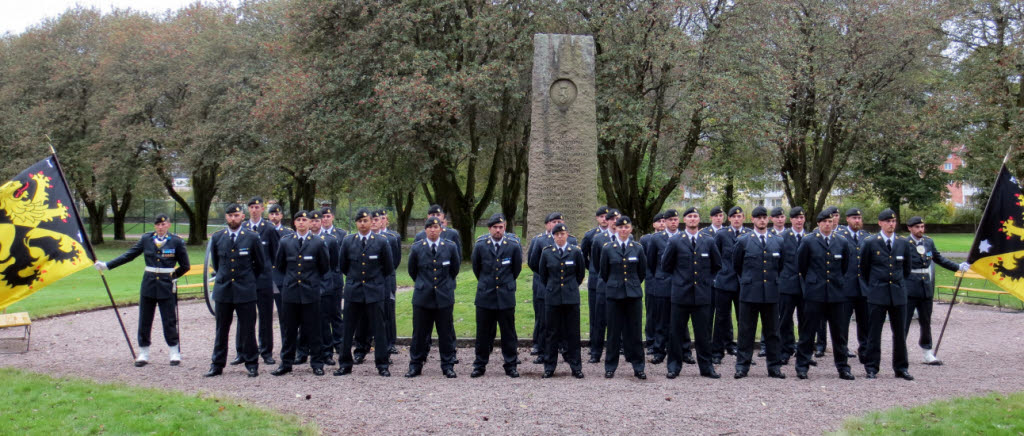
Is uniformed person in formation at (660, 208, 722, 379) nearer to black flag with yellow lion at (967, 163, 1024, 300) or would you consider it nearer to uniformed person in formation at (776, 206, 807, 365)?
uniformed person in formation at (776, 206, 807, 365)

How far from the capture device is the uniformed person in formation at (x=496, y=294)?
8.51 meters

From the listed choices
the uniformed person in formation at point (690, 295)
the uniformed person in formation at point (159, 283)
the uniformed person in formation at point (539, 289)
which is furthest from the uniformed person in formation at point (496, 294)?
the uniformed person in formation at point (159, 283)

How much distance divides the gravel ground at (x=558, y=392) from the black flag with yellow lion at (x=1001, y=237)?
3.82 ft

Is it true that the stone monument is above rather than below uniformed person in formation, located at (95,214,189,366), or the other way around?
above

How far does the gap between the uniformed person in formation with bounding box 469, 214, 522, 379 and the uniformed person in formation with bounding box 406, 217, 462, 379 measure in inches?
11.7

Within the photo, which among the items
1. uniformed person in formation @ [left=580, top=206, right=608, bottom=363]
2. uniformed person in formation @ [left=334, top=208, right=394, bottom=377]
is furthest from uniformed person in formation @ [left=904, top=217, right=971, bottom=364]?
uniformed person in formation @ [left=334, top=208, right=394, bottom=377]

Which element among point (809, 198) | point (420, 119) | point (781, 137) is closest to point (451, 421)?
point (420, 119)

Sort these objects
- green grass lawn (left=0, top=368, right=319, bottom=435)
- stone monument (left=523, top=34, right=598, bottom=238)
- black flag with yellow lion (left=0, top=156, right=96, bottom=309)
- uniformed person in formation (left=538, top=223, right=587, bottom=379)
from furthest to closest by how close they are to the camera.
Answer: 1. stone monument (left=523, top=34, right=598, bottom=238)
2. uniformed person in formation (left=538, top=223, right=587, bottom=379)
3. black flag with yellow lion (left=0, top=156, right=96, bottom=309)
4. green grass lawn (left=0, top=368, right=319, bottom=435)

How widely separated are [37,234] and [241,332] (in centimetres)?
236

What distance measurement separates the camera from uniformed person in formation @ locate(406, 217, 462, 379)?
8.46 m

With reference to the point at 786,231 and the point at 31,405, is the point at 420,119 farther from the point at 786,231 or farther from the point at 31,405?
the point at 31,405

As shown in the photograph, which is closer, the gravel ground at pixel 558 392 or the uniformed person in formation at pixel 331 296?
the gravel ground at pixel 558 392

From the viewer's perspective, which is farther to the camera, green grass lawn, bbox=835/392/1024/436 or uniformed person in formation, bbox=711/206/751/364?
uniformed person in formation, bbox=711/206/751/364

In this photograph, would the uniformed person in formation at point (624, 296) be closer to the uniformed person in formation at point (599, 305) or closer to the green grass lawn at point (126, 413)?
the uniformed person in formation at point (599, 305)
